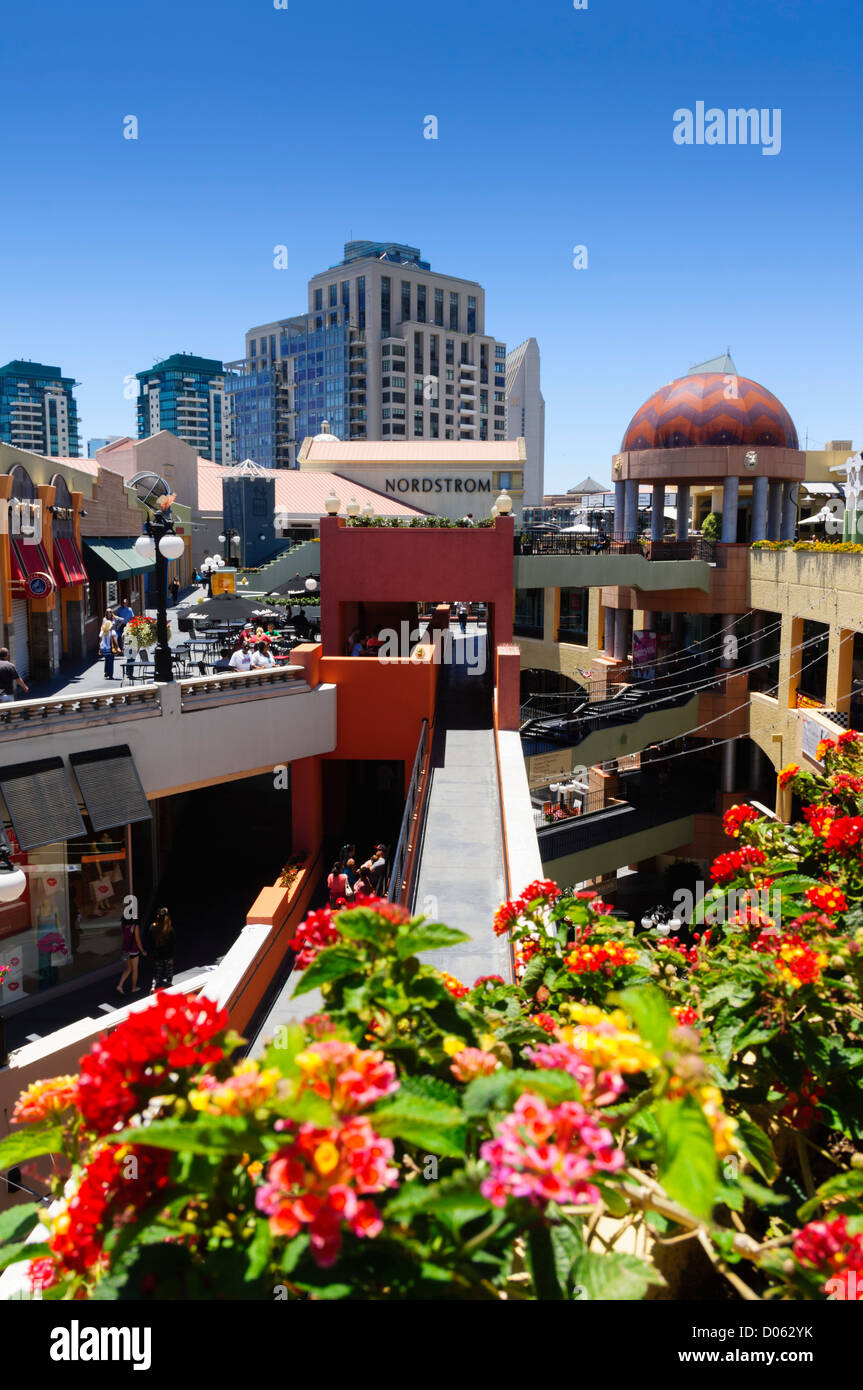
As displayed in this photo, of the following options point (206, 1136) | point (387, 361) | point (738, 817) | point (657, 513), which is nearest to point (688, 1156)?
point (206, 1136)

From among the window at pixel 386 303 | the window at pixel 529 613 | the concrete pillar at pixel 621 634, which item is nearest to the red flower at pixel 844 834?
the concrete pillar at pixel 621 634

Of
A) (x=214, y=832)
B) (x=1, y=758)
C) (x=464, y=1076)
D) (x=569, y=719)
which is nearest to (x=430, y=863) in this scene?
(x=1, y=758)

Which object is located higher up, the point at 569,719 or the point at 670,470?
the point at 670,470

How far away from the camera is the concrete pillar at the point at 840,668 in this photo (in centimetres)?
2408

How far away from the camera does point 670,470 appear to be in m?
34.8

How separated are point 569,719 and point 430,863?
1931 centimetres

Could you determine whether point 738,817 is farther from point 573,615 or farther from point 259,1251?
point 573,615

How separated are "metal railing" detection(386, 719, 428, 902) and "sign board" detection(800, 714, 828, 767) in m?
9.88

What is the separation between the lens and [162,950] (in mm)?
16281

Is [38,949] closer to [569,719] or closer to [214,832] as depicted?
[214,832]

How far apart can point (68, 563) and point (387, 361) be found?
10727 cm

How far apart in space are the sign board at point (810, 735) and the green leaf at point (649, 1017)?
21433mm

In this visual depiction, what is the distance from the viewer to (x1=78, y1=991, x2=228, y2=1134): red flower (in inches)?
97.7

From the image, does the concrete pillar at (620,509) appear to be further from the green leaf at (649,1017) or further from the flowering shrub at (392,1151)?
the green leaf at (649,1017)
